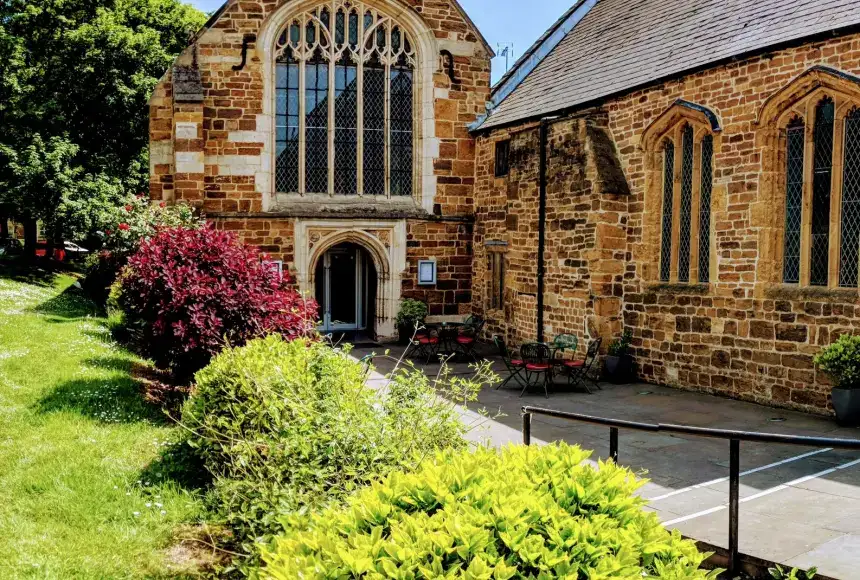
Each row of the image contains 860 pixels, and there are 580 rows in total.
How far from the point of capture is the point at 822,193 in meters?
10.8

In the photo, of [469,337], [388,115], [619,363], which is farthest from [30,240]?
[619,363]

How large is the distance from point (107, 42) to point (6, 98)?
3622 millimetres

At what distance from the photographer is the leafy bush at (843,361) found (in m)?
9.59

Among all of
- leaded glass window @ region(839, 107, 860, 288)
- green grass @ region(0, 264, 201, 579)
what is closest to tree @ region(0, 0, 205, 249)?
green grass @ region(0, 264, 201, 579)

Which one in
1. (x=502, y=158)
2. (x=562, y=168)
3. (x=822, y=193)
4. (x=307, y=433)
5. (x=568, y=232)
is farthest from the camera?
(x=502, y=158)

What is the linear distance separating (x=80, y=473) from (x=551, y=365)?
7599mm

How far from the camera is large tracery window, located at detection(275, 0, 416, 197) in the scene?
18281mm

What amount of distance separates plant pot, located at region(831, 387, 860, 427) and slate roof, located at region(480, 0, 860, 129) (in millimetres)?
4630

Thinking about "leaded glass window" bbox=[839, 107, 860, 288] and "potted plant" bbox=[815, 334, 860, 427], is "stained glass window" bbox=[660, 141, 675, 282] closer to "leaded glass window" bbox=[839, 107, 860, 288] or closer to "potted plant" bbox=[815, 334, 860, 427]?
"leaded glass window" bbox=[839, 107, 860, 288]

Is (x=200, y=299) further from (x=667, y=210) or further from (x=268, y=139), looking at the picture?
(x=268, y=139)

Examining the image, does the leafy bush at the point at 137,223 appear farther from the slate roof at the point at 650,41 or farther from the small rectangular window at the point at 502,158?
the slate roof at the point at 650,41

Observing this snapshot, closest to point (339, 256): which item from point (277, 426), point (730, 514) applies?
point (277, 426)

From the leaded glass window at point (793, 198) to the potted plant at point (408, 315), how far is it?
9.08 metres

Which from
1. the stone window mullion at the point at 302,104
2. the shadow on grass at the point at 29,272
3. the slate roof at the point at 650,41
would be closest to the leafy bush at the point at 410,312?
the stone window mullion at the point at 302,104
